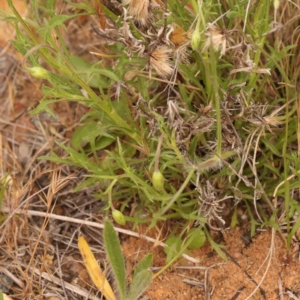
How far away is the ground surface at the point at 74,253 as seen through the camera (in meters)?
1.50

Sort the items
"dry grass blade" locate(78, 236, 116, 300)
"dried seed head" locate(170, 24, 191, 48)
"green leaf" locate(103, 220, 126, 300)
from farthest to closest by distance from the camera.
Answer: "dry grass blade" locate(78, 236, 116, 300) < "green leaf" locate(103, 220, 126, 300) < "dried seed head" locate(170, 24, 191, 48)

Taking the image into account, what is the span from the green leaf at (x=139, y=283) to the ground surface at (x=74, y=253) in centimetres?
9

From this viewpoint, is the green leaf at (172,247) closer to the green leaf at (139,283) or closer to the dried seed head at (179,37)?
the green leaf at (139,283)

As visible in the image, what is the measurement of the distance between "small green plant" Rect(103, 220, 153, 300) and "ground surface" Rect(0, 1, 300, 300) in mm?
109

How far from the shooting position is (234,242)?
62.3 inches

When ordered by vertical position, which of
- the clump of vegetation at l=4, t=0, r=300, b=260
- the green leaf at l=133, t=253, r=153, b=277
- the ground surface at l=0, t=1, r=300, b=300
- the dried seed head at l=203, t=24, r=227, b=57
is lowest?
the ground surface at l=0, t=1, r=300, b=300

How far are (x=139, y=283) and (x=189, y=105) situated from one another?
1.79 ft

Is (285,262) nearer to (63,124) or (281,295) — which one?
(281,295)

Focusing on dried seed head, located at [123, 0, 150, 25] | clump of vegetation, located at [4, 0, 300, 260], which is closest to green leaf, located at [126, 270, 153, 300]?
clump of vegetation, located at [4, 0, 300, 260]

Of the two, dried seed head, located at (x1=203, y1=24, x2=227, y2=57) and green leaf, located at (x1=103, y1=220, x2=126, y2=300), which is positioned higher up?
dried seed head, located at (x1=203, y1=24, x2=227, y2=57)

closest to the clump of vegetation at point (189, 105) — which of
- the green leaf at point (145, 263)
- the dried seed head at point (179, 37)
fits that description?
the dried seed head at point (179, 37)

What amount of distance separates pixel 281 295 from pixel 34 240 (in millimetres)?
794

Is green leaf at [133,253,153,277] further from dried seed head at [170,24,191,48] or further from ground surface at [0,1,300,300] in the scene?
dried seed head at [170,24,191,48]

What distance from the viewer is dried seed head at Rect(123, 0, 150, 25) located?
121 cm
